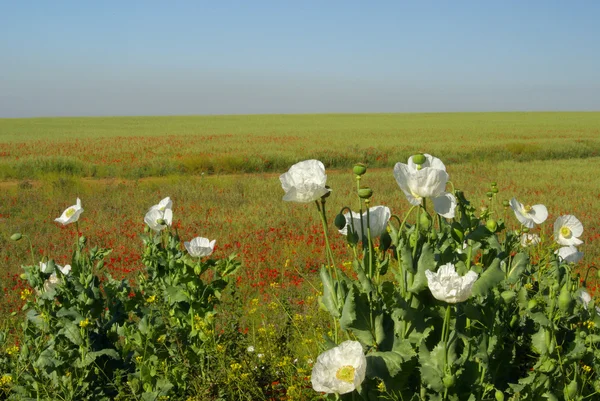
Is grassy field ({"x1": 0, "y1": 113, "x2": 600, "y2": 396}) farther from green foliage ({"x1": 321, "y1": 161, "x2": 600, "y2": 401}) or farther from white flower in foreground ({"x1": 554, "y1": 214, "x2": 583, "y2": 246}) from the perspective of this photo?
white flower in foreground ({"x1": 554, "y1": 214, "x2": 583, "y2": 246})

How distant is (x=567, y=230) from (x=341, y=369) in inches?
73.4

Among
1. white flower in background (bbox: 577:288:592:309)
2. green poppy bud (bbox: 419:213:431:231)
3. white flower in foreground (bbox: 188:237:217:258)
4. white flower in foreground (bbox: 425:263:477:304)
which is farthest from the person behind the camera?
white flower in foreground (bbox: 188:237:217:258)

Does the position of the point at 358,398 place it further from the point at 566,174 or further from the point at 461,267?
the point at 566,174

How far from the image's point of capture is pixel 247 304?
18.7 feet

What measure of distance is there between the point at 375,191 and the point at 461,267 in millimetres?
12354

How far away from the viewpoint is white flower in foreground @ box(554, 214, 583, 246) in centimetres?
325

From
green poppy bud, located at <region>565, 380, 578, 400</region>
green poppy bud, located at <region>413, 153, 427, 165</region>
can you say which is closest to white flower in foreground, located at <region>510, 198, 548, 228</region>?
green poppy bud, located at <region>565, 380, 578, 400</region>

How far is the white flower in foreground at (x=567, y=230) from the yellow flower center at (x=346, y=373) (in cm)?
176

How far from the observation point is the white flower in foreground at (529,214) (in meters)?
3.08

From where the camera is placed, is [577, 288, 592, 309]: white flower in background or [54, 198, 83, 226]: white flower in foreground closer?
[577, 288, 592, 309]: white flower in background

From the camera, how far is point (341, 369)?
203 centimetres

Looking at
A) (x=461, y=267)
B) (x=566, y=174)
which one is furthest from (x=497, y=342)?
(x=566, y=174)

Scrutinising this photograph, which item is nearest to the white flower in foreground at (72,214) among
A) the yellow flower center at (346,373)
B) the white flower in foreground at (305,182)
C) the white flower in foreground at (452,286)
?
the white flower in foreground at (305,182)

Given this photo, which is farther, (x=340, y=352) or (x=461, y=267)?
(x=461, y=267)
